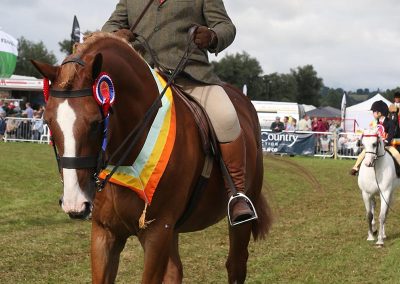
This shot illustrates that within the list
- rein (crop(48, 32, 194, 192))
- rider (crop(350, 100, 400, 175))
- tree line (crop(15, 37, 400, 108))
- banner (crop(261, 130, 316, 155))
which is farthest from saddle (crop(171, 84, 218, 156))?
tree line (crop(15, 37, 400, 108))

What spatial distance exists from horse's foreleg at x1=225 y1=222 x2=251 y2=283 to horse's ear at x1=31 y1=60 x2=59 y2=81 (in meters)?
2.85

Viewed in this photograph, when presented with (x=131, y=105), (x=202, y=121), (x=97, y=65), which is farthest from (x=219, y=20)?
(x=97, y=65)

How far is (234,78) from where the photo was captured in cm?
9206

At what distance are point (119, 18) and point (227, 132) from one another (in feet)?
3.82

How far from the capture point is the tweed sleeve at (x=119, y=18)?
15.1 ft

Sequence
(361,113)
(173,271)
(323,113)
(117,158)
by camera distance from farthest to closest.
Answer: (323,113) < (361,113) < (173,271) < (117,158)

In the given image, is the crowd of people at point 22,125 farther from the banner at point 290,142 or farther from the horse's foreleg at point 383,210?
the horse's foreleg at point 383,210

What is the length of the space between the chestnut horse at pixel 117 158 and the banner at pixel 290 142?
22.3 meters

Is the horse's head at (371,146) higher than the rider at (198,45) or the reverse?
the reverse

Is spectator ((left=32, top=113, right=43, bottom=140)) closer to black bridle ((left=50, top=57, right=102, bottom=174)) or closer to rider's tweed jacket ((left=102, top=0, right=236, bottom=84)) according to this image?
rider's tweed jacket ((left=102, top=0, right=236, bottom=84))

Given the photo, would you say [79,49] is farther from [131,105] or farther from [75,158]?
[75,158]

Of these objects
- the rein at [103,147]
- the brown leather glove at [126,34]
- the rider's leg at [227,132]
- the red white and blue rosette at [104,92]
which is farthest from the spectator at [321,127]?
the red white and blue rosette at [104,92]

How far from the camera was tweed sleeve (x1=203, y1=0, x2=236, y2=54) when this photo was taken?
4.51 meters

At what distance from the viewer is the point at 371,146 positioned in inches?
423
